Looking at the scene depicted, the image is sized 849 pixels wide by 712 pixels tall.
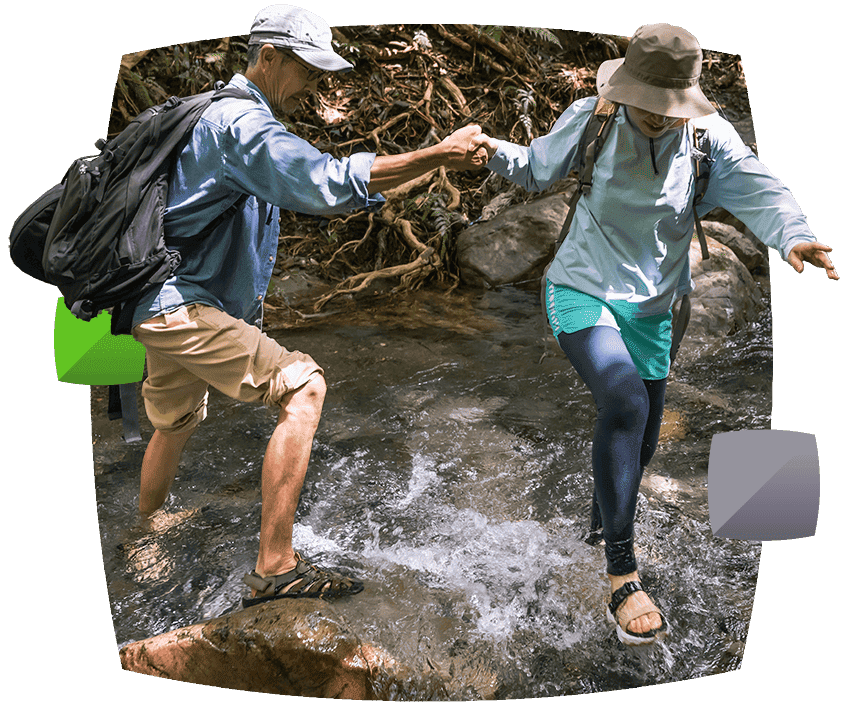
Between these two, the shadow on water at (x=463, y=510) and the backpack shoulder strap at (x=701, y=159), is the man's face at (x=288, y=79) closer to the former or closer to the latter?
the shadow on water at (x=463, y=510)

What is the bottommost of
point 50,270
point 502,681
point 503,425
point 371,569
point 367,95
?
point 502,681

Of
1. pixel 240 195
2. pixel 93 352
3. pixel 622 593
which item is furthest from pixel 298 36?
pixel 622 593

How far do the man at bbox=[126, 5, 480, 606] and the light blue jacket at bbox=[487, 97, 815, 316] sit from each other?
15.1 inches

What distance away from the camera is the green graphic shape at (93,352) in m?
4.57

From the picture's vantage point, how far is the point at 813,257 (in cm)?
397

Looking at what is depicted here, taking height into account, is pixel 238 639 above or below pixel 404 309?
below

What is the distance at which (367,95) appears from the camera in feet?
16.4

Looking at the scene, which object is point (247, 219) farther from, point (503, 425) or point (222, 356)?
point (503, 425)

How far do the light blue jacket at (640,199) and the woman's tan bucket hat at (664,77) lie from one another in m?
0.14

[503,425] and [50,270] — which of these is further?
[503,425]

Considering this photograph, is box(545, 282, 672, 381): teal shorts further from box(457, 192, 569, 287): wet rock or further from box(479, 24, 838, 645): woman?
box(457, 192, 569, 287): wet rock

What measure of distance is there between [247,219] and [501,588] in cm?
171

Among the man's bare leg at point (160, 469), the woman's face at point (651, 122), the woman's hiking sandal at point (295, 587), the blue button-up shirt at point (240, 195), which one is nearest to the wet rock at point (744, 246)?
the woman's face at point (651, 122)

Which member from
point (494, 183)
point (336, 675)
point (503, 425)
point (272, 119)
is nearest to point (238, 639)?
point (336, 675)
